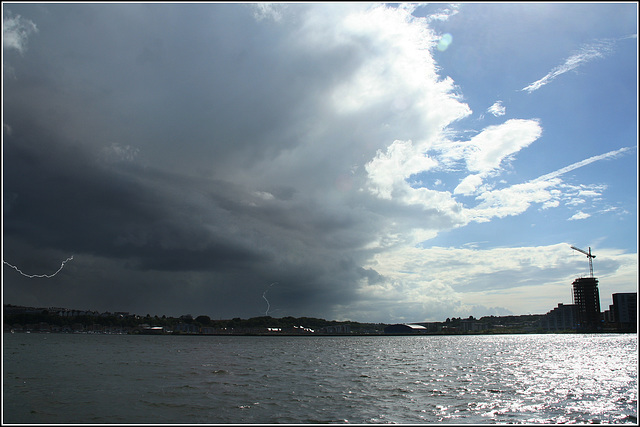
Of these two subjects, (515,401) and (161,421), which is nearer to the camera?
(161,421)

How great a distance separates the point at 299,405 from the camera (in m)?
37.8

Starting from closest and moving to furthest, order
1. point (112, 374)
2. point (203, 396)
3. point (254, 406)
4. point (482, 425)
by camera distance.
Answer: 1. point (482, 425)
2. point (254, 406)
3. point (203, 396)
4. point (112, 374)

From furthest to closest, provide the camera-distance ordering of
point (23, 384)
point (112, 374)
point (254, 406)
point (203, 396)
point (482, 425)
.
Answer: point (112, 374) < point (23, 384) < point (203, 396) < point (254, 406) < point (482, 425)

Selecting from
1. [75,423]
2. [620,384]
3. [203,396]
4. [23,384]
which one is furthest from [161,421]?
[620,384]

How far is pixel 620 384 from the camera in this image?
5078cm

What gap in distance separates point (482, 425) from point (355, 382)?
989 inches

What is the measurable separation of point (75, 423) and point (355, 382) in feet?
106

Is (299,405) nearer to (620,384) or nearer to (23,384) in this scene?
(23,384)

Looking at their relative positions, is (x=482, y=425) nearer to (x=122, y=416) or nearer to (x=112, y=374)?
(x=122, y=416)

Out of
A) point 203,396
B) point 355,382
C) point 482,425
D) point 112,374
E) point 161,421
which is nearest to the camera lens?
point 482,425

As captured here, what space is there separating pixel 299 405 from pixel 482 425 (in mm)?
15707

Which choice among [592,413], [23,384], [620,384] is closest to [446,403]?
[592,413]

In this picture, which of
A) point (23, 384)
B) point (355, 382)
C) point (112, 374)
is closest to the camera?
point (23, 384)

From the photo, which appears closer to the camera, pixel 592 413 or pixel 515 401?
pixel 592 413
